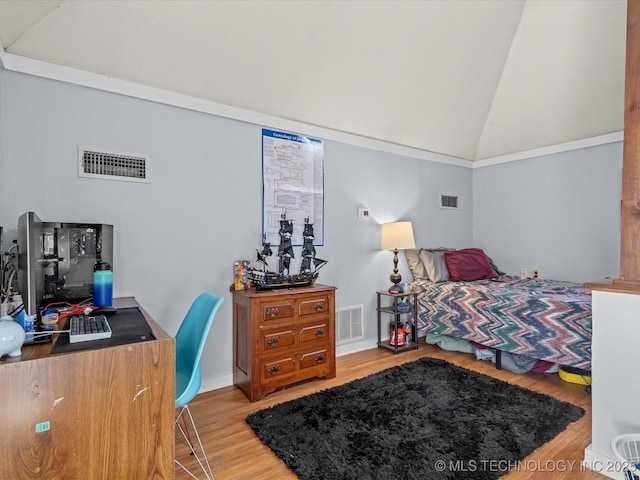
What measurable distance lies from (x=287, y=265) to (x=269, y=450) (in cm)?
142

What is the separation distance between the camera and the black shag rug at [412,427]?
1.80 metres

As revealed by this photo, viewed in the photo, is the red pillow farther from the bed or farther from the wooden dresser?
the wooden dresser

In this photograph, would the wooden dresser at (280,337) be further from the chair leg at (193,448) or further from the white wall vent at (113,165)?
the white wall vent at (113,165)

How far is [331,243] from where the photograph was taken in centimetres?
351

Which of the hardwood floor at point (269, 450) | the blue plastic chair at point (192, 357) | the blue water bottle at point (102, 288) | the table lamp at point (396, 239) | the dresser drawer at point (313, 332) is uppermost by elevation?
the table lamp at point (396, 239)

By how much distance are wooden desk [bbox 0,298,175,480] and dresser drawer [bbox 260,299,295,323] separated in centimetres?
123

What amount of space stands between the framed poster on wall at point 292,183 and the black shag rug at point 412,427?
143 centimetres

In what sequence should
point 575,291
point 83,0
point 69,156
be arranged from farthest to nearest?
point 575,291
point 69,156
point 83,0

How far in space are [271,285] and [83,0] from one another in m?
2.16

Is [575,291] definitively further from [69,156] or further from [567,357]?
[69,156]

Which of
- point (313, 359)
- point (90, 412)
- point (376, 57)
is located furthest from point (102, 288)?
point (376, 57)

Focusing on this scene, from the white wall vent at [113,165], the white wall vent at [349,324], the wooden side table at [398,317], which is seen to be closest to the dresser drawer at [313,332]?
the white wall vent at [349,324]

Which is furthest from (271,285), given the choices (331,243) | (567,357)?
(567,357)

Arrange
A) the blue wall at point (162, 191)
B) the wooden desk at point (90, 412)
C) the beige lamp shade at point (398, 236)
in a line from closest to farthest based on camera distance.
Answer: the wooden desk at point (90, 412) → the blue wall at point (162, 191) → the beige lamp shade at point (398, 236)
